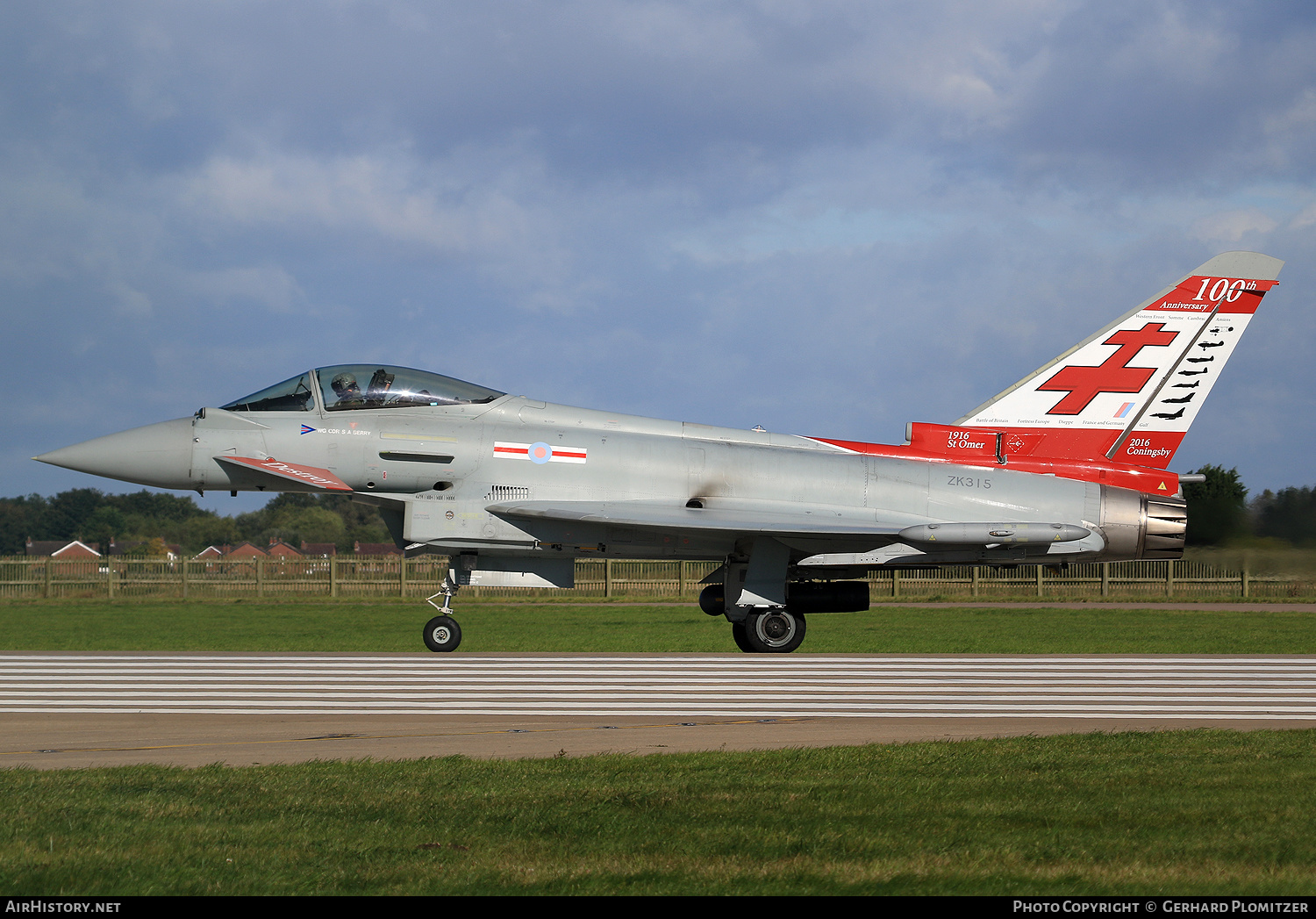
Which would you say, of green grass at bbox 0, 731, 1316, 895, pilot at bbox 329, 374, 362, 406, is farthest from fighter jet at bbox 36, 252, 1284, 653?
green grass at bbox 0, 731, 1316, 895

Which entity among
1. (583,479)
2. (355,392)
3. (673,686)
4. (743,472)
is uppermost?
(355,392)

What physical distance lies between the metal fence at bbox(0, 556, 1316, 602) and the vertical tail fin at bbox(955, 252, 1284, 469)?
1811 centimetres

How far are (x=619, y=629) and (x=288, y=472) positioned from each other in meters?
8.59

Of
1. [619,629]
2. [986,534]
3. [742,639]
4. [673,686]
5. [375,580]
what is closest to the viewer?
[673,686]

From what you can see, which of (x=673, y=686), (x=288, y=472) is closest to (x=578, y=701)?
(x=673, y=686)

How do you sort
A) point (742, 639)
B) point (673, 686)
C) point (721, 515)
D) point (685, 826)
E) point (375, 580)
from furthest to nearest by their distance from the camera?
point (375, 580), point (742, 639), point (721, 515), point (673, 686), point (685, 826)

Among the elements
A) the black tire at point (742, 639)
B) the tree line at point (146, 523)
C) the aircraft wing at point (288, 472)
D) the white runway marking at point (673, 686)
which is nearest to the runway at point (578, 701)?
the white runway marking at point (673, 686)

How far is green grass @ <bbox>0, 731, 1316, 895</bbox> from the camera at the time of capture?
4.32m

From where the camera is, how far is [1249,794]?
5.86 metres

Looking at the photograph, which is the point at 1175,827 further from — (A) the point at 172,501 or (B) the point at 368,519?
(A) the point at 172,501

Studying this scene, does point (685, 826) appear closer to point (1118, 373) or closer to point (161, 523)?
point (1118, 373)

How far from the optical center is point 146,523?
74.6 meters

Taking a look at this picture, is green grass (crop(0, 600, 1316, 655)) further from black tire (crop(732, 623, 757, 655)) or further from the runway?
the runway
